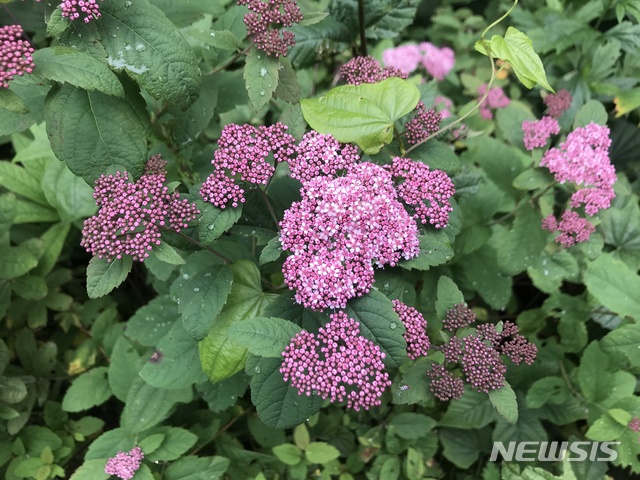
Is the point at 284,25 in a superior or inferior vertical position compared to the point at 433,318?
superior

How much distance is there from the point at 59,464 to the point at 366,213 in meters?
1.91

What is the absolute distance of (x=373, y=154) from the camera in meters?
1.70

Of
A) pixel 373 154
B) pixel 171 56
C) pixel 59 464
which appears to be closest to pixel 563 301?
pixel 373 154

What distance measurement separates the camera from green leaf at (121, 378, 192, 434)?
6.81ft

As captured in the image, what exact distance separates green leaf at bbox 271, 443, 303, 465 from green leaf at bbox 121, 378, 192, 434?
0.44 metres

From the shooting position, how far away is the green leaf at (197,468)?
202 centimetres

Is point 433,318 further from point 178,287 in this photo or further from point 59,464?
point 59,464

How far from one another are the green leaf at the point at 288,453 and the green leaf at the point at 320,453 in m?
0.04

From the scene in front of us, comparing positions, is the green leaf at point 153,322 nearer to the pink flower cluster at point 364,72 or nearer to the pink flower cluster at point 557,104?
the pink flower cluster at point 364,72

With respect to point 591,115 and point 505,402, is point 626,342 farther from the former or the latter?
point 591,115

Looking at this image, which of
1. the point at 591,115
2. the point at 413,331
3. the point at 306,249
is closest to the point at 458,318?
the point at 413,331

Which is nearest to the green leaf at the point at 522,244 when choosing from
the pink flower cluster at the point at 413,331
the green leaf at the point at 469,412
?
the green leaf at the point at 469,412

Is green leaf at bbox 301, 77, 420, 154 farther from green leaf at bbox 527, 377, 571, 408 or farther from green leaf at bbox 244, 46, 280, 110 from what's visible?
green leaf at bbox 527, 377, 571, 408

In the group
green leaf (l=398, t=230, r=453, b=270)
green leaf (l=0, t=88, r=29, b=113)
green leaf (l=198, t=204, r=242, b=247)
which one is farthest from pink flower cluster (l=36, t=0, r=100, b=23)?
green leaf (l=398, t=230, r=453, b=270)
